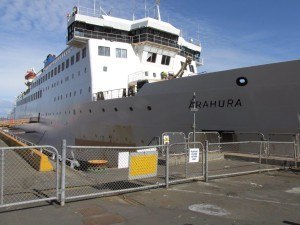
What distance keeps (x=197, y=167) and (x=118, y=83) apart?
44.1 feet

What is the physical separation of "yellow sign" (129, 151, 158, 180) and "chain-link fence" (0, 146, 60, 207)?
166cm

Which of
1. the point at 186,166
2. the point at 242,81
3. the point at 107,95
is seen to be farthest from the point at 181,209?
the point at 107,95

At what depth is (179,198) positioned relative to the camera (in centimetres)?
703

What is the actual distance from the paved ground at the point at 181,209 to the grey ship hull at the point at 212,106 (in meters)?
5.54

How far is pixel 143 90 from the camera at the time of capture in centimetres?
1844

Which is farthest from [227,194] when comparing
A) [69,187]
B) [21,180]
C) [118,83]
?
[118,83]

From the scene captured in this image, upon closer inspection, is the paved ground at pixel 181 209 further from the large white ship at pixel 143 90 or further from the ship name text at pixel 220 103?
the ship name text at pixel 220 103

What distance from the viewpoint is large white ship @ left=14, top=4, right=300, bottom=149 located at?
13.5m

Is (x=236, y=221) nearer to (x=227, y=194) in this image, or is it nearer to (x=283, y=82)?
(x=227, y=194)

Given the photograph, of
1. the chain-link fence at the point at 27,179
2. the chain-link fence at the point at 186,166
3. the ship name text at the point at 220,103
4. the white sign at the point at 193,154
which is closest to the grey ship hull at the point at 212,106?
Result: the ship name text at the point at 220,103

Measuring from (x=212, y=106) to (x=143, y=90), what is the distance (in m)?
4.72

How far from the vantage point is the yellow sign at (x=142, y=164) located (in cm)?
746

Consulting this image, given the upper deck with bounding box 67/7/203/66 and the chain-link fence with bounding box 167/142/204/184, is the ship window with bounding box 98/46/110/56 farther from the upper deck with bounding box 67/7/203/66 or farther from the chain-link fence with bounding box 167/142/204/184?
the chain-link fence with bounding box 167/142/204/184

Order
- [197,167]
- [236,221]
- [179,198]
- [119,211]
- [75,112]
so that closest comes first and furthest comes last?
[236,221] < [119,211] < [179,198] < [197,167] < [75,112]
